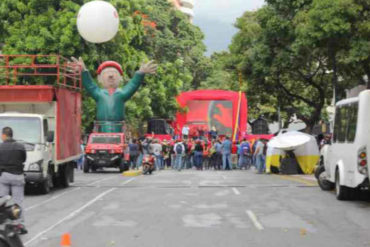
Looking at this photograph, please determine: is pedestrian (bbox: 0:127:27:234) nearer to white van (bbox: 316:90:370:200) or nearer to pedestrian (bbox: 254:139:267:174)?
white van (bbox: 316:90:370:200)

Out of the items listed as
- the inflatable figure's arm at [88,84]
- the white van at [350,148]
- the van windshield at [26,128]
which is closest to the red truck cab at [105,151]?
the inflatable figure's arm at [88,84]

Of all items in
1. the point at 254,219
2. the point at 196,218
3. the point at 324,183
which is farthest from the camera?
the point at 324,183

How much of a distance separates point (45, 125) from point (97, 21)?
20.8 ft

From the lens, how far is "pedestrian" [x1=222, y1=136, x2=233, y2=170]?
39.2 metres

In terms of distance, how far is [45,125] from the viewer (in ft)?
68.2

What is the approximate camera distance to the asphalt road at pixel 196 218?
11.5m

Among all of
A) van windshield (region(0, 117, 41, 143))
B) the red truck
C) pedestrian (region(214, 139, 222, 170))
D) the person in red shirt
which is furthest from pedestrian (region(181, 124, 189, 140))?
van windshield (region(0, 117, 41, 143))

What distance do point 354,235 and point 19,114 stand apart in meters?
11.3

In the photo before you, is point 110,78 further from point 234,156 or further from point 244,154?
point 244,154

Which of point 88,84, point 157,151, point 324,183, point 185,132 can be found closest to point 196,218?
point 324,183

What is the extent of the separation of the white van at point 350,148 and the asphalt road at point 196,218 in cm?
56

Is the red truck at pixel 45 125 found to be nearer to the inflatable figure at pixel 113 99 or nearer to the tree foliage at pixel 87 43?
the inflatable figure at pixel 113 99

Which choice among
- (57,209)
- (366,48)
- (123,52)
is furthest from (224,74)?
(57,209)

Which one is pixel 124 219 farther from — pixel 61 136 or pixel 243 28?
pixel 243 28
